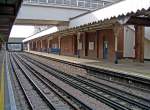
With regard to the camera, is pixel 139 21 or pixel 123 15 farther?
pixel 139 21

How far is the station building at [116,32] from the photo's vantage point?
84.1 ft

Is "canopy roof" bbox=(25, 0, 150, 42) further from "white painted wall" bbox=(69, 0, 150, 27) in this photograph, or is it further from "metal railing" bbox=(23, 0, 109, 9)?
"metal railing" bbox=(23, 0, 109, 9)

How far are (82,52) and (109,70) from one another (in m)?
A: 23.6

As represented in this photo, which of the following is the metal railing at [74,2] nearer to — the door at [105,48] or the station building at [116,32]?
the station building at [116,32]

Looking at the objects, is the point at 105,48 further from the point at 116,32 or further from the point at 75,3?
the point at 75,3

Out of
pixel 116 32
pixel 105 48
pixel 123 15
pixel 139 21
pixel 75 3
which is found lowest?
pixel 105 48

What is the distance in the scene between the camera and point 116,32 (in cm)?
2708

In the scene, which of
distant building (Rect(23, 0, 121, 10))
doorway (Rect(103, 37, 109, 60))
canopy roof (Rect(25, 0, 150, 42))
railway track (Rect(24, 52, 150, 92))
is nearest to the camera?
railway track (Rect(24, 52, 150, 92))

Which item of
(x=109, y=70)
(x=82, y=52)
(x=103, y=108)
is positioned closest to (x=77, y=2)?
(x=82, y=52)

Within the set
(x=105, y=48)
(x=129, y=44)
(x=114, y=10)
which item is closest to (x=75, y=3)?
(x=114, y=10)

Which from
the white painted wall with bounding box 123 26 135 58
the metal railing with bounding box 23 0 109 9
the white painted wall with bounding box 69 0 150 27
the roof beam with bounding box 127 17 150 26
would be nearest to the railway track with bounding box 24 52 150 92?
the roof beam with bounding box 127 17 150 26

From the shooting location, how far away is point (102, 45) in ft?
118

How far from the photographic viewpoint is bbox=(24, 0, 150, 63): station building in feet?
84.1

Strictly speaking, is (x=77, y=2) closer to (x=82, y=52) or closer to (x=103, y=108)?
(x=82, y=52)
